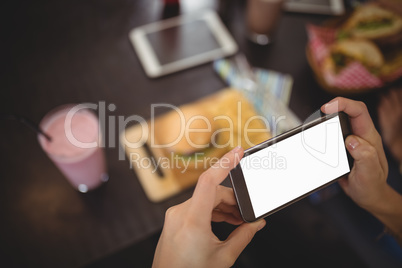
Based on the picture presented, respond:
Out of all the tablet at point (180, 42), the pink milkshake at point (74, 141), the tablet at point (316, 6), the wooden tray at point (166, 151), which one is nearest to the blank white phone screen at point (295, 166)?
the wooden tray at point (166, 151)

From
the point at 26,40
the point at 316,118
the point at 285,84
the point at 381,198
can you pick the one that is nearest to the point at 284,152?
the point at 316,118

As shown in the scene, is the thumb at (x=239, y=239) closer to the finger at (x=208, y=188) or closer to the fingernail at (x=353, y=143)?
the finger at (x=208, y=188)

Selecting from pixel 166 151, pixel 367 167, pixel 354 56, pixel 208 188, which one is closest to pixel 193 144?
pixel 166 151

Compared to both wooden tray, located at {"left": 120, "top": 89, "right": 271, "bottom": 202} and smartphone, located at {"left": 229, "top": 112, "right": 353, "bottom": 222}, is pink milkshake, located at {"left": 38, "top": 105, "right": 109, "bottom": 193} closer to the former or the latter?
wooden tray, located at {"left": 120, "top": 89, "right": 271, "bottom": 202}

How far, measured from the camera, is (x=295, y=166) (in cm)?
64

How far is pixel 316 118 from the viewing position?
24.6 inches

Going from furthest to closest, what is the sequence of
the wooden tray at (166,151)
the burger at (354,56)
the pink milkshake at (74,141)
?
the burger at (354,56)
the wooden tray at (166,151)
the pink milkshake at (74,141)

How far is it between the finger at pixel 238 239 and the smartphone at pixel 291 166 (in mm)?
17

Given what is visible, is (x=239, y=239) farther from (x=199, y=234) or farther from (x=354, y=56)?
(x=354, y=56)

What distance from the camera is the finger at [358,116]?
604 millimetres

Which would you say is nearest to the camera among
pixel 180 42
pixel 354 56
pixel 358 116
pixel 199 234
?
pixel 199 234

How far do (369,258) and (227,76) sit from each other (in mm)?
781

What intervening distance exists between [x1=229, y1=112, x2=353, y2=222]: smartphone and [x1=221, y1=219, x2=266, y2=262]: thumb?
0.02 metres

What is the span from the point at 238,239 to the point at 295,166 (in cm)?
20
